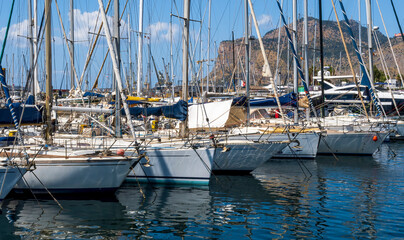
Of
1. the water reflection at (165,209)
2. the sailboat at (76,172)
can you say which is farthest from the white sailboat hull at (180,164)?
the sailboat at (76,172)

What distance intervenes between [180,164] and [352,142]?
15067 millimetres

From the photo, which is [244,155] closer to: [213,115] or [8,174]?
[213,115]

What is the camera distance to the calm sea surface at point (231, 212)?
13.6 meters

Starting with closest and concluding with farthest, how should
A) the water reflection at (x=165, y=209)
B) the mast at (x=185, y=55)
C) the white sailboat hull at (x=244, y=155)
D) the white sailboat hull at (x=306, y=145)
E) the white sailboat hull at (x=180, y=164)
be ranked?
the water reflection at (x=165, y=209)
the white sailboat hull at (x=180, y=164)
the mast at (x=185, y=55)
the white sailboat hull at (x=244, y=155)
the white sailboat hull at (x=306, y=145)

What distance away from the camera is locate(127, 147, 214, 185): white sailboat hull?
19.7 m

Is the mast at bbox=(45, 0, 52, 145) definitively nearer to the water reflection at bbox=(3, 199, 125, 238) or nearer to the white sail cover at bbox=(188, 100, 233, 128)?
the water reflection at bbox=(3, 199, 125, 238)

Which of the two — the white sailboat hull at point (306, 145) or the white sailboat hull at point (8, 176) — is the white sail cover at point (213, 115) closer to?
the white sailboat hull at point (306, 145)

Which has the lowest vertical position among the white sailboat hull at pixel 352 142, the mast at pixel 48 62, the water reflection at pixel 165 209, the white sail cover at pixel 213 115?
the water reflection at pixel 165 209

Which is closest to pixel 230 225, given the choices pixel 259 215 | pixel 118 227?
pixel 259 215

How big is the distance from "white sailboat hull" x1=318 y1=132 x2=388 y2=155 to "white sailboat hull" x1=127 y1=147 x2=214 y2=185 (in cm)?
1308

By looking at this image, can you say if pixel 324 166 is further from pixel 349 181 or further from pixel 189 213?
pixel 189 213

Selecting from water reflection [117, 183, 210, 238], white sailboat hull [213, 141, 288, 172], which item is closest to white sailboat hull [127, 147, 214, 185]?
water reflection [117, 183, 210, 238]

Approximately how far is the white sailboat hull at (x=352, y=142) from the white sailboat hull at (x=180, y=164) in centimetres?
1308

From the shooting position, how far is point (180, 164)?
20.1m
